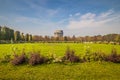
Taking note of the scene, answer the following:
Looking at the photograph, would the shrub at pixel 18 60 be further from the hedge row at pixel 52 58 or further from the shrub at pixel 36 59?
the shrub at pixel 36 59

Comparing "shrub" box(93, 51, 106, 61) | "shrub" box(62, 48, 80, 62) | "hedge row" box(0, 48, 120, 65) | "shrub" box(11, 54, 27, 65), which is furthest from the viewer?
"shrub" box(93, 51, 106, 61)

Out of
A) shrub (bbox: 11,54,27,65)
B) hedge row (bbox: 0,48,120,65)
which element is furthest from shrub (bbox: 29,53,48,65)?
shrub (bbox: 11,54,27,65)

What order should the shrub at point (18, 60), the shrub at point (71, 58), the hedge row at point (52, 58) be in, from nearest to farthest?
1. the shrub at point (18, 60)
2. the hedge row at point (52, 58)
3. the shrub at point (71, 58)

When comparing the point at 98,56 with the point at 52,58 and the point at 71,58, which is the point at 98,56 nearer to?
the point at 71,58

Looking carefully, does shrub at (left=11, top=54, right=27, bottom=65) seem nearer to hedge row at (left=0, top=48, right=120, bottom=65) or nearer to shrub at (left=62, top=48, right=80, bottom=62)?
hedge row at (left=0, top=48, right=120, bottom=65)

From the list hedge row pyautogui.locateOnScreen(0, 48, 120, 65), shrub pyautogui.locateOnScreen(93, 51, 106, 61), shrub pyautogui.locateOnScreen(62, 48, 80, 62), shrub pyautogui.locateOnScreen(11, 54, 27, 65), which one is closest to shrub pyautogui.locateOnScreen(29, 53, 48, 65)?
hedge row pyautogui.locateOnScreen(0, 48, 120, 65)

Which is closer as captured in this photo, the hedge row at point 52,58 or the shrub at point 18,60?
the shrub at point 18,60

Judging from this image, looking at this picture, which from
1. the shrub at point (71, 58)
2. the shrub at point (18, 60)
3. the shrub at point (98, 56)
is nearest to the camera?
the shrub at point (18, 60)

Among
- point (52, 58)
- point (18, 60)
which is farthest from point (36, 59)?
point (52, 58)

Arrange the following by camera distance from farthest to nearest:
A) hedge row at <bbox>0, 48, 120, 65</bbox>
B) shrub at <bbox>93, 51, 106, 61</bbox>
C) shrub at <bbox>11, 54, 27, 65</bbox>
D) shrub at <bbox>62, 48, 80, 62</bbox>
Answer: shrub at <bbox>93, 51, 106, 61</bbox>, shrub at <bbox>62, 48, 80, 62</bbox>, hedge row at <bbox>0, 48, 120, 65</bbox>, shrub at <bbox>11, 54, 27, 65</bbox>

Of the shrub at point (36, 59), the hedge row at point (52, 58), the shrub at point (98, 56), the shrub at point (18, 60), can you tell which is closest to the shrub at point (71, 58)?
the hedge row at point (52, 58)

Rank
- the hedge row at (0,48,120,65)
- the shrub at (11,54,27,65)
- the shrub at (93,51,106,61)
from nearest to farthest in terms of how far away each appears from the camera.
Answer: the shrub at (11,54,27,65)
the hedge row at (0,48,120,65)
the shrub at (93,51,106,61)

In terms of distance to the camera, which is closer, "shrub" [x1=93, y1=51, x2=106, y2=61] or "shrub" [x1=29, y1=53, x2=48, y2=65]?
"shrub" [x1=29, y1=53, x2=48, y2=65]

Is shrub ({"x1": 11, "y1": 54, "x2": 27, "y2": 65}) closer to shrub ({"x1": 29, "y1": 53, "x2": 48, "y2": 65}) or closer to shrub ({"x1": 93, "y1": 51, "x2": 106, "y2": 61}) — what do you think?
shrub ({"x1": 29, "y1": 53, "x2": 48, "y2": 65})
